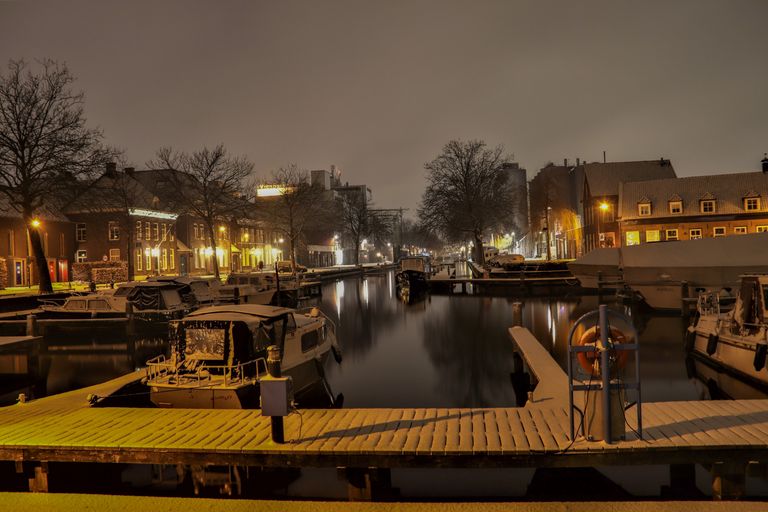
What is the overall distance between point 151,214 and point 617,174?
203 ft

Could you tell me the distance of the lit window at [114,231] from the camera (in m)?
64.4

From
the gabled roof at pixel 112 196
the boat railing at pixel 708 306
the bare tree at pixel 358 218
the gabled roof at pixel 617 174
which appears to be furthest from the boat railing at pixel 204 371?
the bare tree at pixel 358 218

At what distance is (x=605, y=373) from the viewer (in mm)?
8508

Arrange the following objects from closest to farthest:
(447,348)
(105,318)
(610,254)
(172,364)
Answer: (172,364) → (447,348) → (105,318) → (610,254)

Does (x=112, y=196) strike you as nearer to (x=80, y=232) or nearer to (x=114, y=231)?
(x=114, y=231)

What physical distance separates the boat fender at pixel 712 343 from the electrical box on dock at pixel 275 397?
51.9 feet

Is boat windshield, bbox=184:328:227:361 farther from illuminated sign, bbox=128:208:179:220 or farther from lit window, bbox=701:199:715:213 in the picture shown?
lit window, bbox=701:199:715:213

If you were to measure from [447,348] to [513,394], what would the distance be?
9.32 metres

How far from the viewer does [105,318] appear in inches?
1244

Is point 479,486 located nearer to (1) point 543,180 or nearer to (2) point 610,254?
(2) point 610,254

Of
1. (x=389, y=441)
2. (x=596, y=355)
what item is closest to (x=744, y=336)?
(x=596, y=355)

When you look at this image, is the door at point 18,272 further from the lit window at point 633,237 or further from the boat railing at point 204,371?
the lit window at point 633,237

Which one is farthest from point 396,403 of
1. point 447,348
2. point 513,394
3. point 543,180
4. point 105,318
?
point 543,180

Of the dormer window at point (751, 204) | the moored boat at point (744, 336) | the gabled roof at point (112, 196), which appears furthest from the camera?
the dormer window at point (751, 204)
